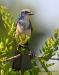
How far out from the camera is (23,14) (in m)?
1.93

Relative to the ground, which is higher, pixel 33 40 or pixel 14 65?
pixel 14 65

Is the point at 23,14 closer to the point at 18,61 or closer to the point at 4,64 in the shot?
the point at 18,61

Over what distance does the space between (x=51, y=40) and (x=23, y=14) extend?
2.95 ft

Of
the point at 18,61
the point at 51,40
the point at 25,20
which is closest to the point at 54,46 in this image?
the point at 51,40

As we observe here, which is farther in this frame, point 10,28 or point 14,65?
point 14,65

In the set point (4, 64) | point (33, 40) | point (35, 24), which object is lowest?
point (33, 40)

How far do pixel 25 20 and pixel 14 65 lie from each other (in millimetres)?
650

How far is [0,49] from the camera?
99cm

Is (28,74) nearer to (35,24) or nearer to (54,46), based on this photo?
(54,46)

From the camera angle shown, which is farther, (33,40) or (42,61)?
(33,40)

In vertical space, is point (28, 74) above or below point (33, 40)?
above

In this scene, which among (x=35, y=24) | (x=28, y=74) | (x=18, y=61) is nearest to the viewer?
(x=28, y=74)

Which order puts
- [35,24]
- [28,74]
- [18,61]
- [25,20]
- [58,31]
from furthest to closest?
[35,24]
[25,20]
[18,61]
[58,31]
[28,74]

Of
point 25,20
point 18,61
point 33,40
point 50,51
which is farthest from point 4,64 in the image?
point 33,40
